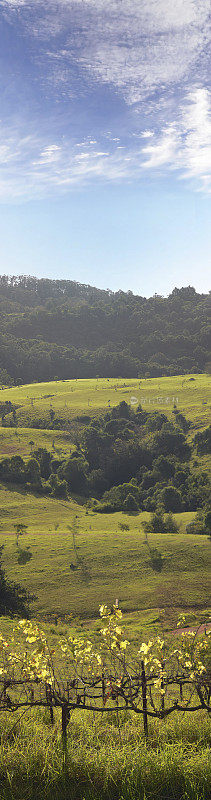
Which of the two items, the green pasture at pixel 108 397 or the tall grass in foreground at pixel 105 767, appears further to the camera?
the green pasture at pixel 108 397

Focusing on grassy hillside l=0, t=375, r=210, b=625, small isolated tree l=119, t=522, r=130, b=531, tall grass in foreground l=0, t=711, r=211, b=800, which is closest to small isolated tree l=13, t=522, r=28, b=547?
grassy hillside l=0, t=375, r=210, b=625

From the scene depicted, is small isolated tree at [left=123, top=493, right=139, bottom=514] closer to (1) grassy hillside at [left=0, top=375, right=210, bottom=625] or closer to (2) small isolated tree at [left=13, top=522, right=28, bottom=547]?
(1) grassy hillside at [left=0, top=375, right=210, bottom=625]

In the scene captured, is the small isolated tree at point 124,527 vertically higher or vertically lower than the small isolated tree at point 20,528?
lower

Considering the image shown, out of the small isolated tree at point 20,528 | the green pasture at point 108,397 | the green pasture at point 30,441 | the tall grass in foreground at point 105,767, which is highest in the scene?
the green pasture at point 108,397

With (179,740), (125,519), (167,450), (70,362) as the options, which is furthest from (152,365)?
(179,740)

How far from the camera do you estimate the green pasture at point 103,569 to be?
3778 centimetres

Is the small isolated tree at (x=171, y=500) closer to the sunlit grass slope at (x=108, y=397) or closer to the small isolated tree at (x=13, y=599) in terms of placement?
the sunlit grass slope at (x=108, y=397)


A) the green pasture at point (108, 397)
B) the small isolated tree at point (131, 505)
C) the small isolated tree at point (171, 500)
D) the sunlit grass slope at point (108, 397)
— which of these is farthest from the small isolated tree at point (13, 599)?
the sunlit grass slope at point (108, 397)

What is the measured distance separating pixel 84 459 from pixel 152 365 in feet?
286

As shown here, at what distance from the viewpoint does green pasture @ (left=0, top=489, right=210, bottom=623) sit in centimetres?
3778

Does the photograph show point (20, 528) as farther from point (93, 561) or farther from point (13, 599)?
point (13, 599)

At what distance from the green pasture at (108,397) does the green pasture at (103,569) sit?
57.4 meters

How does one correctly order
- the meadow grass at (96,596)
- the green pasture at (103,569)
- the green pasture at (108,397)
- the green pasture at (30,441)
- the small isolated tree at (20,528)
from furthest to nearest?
1. the green pasture at (108,397)
2. the green pasture at (30,441)
3. the small isolated tree at (20,528)
4. the green pasture at (103,569)
5. the meadow grass at (96,596)

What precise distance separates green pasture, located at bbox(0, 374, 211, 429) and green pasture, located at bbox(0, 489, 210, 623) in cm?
5736
